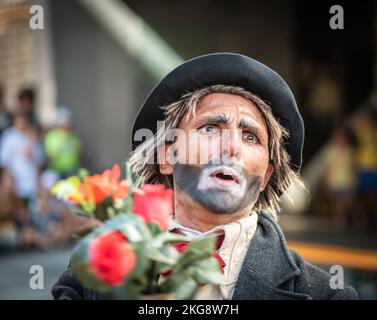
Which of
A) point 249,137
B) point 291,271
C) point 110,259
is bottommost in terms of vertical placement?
point 291,271

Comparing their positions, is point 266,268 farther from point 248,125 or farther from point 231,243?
point 248,125

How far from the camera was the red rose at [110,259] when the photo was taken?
132 cm

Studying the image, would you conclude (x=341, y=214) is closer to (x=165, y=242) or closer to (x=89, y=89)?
(x=89, y=89)

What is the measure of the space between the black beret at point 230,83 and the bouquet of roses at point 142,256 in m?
0.34

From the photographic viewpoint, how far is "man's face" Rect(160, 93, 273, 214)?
5.56ft

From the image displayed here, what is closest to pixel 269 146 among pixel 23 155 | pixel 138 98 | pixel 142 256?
pixel 142 256

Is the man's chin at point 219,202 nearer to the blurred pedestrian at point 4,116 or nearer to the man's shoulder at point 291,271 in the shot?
the man's shoulder at point 291,271

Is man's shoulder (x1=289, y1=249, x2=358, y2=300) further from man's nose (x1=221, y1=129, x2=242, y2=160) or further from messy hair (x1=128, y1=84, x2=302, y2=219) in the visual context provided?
man's nose (x1=221, y1=129, x2=242, y2=160)

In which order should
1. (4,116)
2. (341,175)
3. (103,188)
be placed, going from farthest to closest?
(341,175), (4,116), (103,188)

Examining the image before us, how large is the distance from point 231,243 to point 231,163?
190 mm

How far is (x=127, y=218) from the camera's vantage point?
4.63 ft

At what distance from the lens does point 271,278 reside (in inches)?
68.2
